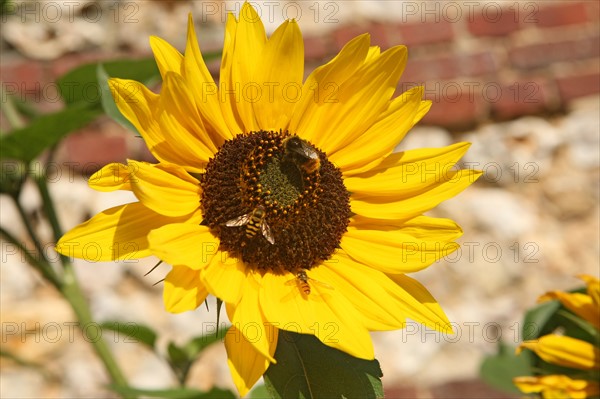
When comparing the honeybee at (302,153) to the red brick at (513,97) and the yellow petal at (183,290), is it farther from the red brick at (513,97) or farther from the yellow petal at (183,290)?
the red brick at (513,97)

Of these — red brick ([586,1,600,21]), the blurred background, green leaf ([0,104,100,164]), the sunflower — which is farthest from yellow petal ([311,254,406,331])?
red brick ([586,1,600,21])

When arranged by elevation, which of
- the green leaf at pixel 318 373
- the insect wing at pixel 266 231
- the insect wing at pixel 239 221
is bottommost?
the green leaf at pixel 318 373

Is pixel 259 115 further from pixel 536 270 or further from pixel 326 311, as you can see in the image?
pixel 536 270

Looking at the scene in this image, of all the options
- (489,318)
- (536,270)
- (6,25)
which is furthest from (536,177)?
(6,25)

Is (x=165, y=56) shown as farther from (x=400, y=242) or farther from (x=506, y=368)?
(x=506, y=368)

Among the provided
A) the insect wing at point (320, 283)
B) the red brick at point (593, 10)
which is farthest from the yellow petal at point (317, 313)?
the red brick at point (593, 10)

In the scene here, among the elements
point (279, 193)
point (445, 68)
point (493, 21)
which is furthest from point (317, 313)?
point (493, 21)
